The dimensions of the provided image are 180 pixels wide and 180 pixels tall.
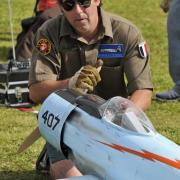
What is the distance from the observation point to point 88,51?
3936 millimetres

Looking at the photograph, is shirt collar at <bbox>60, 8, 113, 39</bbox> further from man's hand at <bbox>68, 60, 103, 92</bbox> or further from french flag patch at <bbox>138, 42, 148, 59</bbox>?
man's hand at <bbox>68, 60, 103, 92</bbox>

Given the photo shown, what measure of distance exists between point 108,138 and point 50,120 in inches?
23.3

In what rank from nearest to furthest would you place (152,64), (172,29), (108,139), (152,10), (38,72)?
(108,139), (38,72), (172,29), (152,64), (152,10)

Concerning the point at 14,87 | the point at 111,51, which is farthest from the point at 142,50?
the point at 14,87

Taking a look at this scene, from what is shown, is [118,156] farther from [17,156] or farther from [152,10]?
[152,10]

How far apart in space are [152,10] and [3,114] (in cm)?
774

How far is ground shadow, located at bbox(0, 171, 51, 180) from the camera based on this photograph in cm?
447

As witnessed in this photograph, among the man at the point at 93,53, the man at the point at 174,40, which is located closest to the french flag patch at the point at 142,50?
the man at the point at 93,53

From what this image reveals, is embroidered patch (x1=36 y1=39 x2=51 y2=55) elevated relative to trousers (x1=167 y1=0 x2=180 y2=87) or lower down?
elevated

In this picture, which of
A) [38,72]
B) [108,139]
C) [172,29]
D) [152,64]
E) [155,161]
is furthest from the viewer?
[152,64]

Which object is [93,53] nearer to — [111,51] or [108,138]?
[111,51]

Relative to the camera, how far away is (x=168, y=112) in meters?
6.46

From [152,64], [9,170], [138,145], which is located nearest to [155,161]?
[138,145]

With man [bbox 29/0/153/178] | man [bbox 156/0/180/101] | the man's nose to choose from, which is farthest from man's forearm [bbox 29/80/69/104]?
man [bbox 156/0/180/101]
